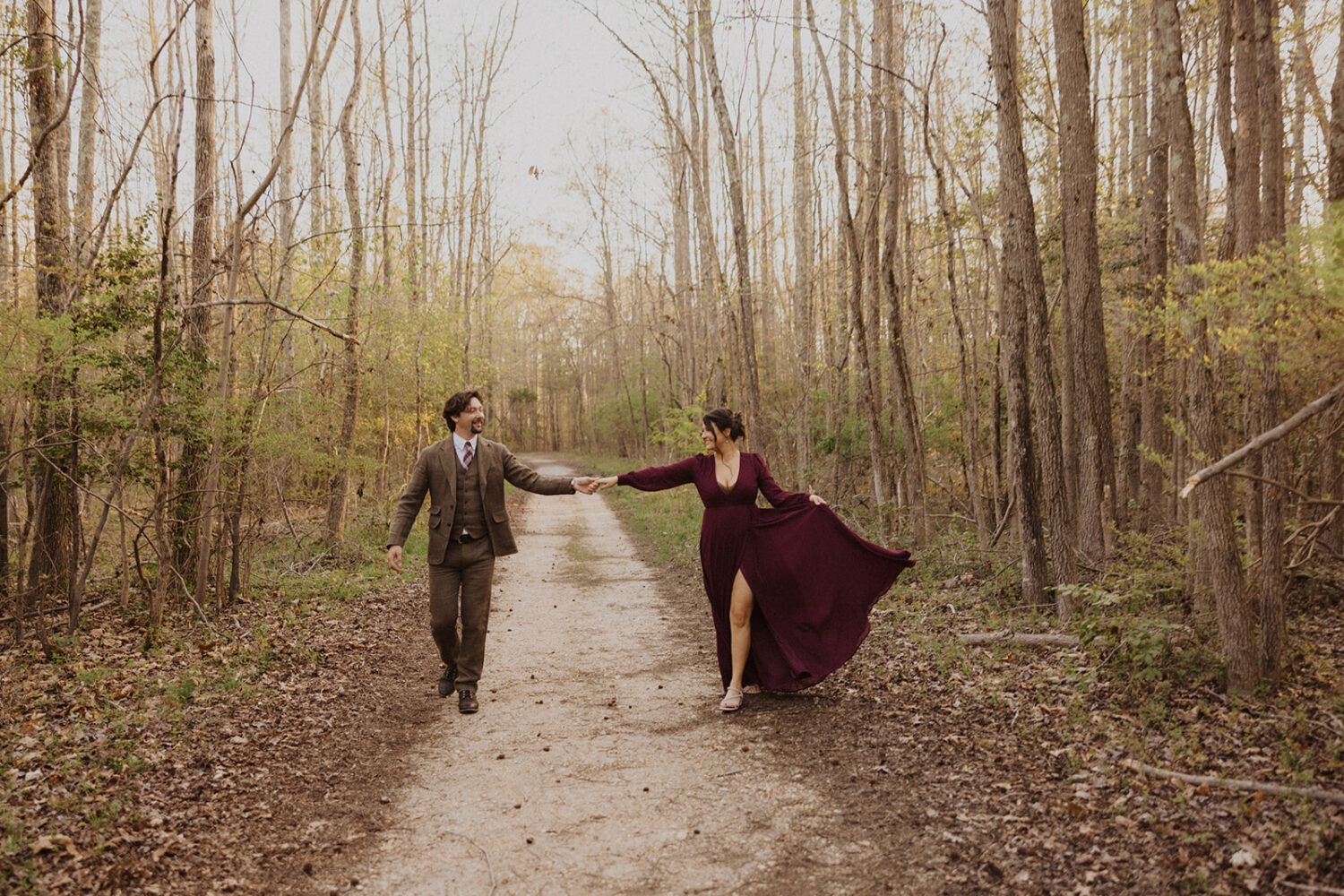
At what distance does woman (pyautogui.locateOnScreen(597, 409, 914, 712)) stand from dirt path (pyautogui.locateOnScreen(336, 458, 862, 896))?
0.52 meters

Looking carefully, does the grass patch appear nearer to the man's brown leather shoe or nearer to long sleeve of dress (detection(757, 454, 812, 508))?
the man's brown leather shoe

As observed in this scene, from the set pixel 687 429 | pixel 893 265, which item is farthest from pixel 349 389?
pixel 687 429

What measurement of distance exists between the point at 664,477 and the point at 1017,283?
3.75m

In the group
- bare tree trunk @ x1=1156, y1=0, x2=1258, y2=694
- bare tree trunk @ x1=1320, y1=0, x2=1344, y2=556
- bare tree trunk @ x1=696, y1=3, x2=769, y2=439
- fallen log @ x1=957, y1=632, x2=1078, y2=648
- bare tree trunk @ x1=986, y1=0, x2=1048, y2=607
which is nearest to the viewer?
bare tree trunk @ x1=1320, y1=0, x2=1344, y2=556

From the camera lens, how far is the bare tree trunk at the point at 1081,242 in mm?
7449

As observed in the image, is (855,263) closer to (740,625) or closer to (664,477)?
(664,477)

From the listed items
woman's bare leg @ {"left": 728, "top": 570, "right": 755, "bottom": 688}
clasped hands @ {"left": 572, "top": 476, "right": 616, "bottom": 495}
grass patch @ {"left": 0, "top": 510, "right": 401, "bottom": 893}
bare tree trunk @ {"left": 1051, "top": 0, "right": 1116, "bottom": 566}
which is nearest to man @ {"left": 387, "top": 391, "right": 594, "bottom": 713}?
clasped hands @ {"left": 572, "top": 476, "right": 616, "bottom": 495}

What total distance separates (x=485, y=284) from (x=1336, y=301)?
29.5 meters

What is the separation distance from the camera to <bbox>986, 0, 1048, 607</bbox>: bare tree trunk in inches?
291

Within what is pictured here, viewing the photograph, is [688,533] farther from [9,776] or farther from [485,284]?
[485,284]

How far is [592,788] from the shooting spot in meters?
4.69

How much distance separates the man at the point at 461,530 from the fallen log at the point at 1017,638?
12.8 ft

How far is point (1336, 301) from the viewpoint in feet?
13.3

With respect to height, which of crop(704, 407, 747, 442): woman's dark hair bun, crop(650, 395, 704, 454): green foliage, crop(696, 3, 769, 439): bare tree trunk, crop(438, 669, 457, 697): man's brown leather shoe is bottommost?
crop(438, 669, 457, 697): man's brown leather shoe
